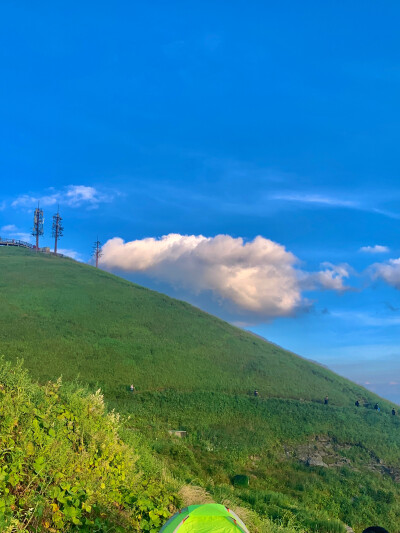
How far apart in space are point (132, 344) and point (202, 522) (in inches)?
1889

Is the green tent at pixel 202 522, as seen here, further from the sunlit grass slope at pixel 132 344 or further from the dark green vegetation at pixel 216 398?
the sunlit grass slope at pixel 132 344

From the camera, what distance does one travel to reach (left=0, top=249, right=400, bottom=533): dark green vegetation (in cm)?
2061

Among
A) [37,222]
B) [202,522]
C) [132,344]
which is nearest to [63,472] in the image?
[202,522]

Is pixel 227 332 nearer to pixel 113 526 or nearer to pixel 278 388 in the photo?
pixel 278 388

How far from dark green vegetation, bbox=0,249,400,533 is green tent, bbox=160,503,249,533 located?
3.70 m

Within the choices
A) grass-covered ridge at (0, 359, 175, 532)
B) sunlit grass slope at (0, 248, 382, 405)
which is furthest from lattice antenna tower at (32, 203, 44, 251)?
grass-covered ridge at (0, 359, 175, 532)

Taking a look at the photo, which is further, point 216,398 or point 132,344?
point 132,344

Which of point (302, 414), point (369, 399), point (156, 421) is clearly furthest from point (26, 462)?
point (369, 399)

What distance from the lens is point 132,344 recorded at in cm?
5419

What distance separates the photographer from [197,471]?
1977cm

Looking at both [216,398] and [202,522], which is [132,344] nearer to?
[216,398]

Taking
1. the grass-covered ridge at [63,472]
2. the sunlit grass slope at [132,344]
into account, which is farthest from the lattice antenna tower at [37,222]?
the grass-covered ridge at [63,472]

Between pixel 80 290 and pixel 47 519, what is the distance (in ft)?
236

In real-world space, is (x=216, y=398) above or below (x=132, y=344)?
below
